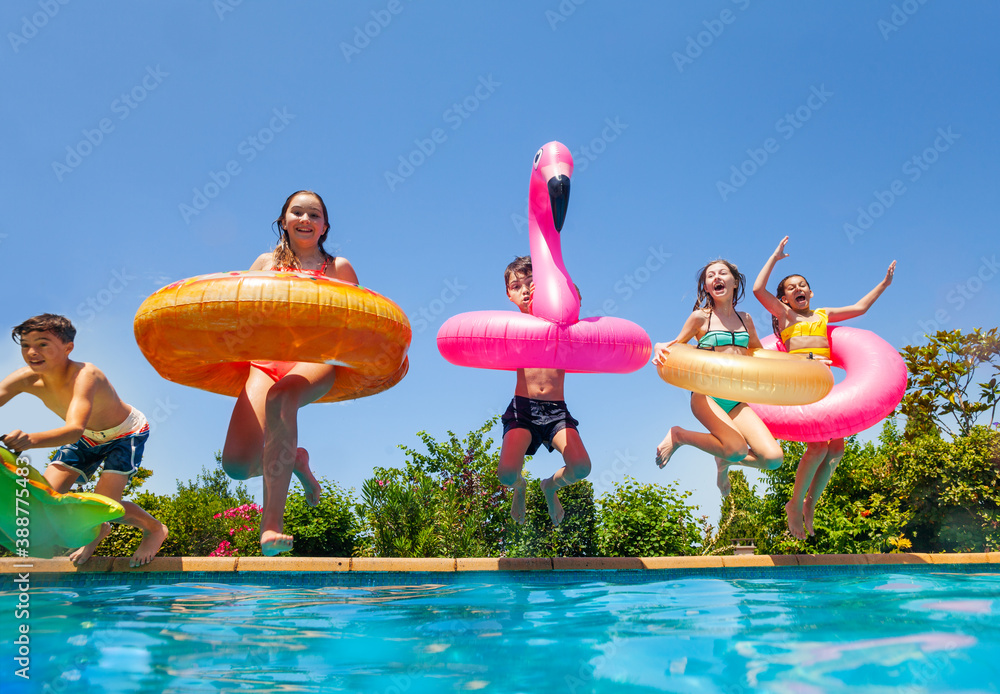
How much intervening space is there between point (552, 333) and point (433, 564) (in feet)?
7.37

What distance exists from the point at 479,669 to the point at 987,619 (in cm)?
275

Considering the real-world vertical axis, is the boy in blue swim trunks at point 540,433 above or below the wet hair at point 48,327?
below

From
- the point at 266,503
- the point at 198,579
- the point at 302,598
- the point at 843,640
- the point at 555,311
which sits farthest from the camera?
the point at 198,579

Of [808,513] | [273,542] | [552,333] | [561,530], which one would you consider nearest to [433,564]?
[273,542]

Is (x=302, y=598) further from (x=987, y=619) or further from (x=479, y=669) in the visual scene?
(x=987, y=619)

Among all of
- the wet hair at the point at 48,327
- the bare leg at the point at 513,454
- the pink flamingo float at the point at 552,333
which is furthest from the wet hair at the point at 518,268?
the wet hair at the point at 48,327

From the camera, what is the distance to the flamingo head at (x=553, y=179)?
5.15m

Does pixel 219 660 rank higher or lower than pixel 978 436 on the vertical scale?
lower

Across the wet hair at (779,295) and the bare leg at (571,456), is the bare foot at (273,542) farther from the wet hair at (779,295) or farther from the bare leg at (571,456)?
the wet hair at (779,295)

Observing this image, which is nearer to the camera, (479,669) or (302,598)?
(479,669)

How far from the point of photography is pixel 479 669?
2.63m

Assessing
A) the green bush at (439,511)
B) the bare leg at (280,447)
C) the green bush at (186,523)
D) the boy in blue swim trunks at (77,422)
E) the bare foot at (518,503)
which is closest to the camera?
the bare leg at (280,447)

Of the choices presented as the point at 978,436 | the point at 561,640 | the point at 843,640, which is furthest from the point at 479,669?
the point at 978,436

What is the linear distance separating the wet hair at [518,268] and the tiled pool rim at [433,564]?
240cm
